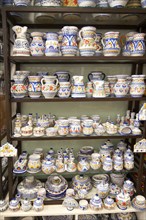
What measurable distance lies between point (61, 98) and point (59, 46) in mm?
324

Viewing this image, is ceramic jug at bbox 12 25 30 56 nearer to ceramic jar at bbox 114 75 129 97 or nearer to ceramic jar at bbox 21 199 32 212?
ceramic jar at bbox 114 75 129 97

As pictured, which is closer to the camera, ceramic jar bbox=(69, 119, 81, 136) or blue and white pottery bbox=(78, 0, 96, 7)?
blue and white pottery bbox=(78, 0, 96, 7)

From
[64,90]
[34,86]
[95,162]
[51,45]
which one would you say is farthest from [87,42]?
[95,162]

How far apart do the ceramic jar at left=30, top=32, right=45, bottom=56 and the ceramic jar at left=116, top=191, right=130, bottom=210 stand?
3.49 feet

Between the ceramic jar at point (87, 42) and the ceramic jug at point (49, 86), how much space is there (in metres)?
0.25

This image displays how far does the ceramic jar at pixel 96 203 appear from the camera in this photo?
46.7 inches

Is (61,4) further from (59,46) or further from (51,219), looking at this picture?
(51,219)

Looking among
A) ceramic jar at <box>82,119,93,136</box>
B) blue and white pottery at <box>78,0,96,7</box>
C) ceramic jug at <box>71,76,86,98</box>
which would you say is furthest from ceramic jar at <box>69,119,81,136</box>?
blue and white pottery at <box>78,0,96,7</box>

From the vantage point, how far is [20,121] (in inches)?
49.1

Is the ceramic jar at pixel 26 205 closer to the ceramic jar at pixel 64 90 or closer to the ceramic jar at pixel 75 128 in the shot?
the ceramic jar at pixel 75 128

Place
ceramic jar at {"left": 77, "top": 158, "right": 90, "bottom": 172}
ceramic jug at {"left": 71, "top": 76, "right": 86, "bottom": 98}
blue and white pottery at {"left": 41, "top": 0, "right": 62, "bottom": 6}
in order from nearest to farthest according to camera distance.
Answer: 1. blue and white pottery at {"left": 41, "top": 0, "right": 62, "bottom": 6}
2. ceramic jug at {"left": 71, "top": 76, "right": 86, "bottom": 98}
3. ceramic jar at {"left": 77, "top": 158, "right": 90, "bottom": 172}

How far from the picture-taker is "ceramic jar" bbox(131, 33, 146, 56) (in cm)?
112

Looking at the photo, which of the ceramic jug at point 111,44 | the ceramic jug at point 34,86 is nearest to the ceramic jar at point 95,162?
the ceramic jug at point 34,86

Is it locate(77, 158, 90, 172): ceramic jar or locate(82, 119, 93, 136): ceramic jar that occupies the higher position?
locate(82, 119, 93, 136): ceramic jar
